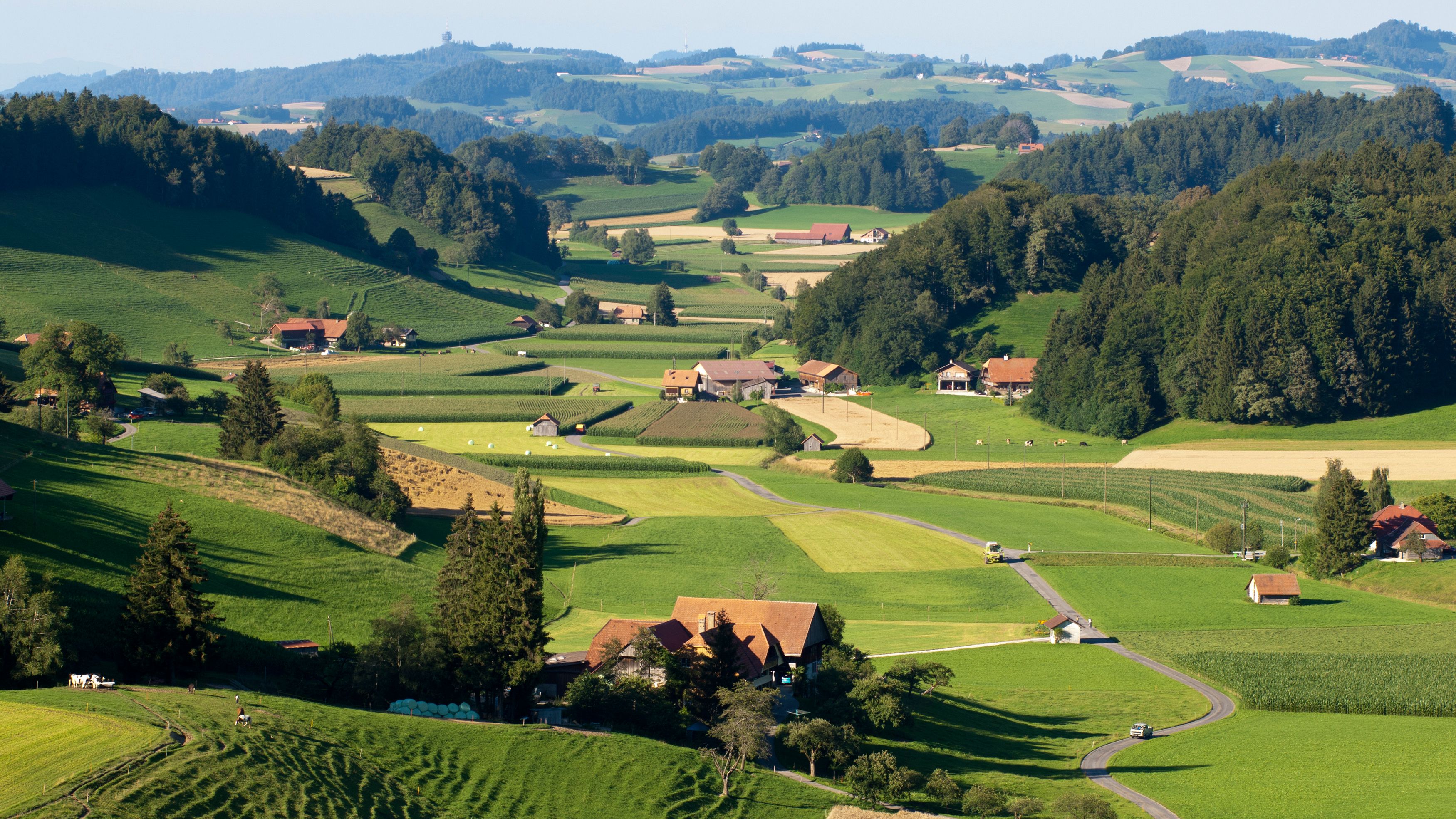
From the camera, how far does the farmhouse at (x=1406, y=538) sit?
77.1 metres

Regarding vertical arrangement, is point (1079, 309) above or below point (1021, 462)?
above

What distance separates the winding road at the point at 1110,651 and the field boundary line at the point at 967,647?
2.26 metres

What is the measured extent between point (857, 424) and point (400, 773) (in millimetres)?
86579

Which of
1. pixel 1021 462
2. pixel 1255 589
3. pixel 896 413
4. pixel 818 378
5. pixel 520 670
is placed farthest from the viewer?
pixel 818 378

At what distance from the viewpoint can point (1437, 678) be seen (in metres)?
56.1

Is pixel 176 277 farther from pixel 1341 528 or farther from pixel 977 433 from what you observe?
pixel 1341 528

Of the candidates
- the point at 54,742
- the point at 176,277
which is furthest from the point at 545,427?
the point at 54,742

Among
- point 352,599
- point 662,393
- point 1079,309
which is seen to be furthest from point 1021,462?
point 352,599

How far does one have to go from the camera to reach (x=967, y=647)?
61.8m

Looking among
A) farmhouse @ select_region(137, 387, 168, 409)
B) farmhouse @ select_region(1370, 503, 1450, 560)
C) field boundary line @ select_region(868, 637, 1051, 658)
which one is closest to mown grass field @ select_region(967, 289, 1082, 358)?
farmhouse @ select_region(1370, 503, 1450, 560)

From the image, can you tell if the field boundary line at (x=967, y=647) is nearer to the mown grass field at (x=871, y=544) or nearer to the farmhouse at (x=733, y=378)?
the mown grass field at (x=871, y=544)

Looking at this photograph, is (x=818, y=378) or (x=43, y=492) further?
(x=818, y=378)

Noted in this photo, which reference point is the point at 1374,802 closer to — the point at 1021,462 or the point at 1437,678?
the point at 1437,678

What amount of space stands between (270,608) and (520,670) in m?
14.6
